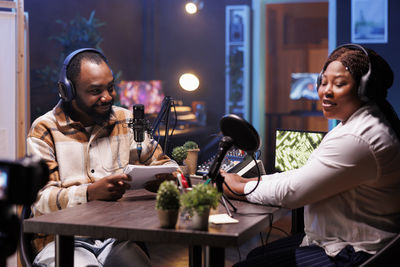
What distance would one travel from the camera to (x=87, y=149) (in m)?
2.45

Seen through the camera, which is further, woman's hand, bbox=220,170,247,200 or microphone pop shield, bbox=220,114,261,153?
woman's hand, bbox=220,170,247,200

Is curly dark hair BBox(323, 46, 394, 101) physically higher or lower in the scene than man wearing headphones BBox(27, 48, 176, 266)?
higher

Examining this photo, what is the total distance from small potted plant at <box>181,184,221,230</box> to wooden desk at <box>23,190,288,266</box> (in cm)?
3

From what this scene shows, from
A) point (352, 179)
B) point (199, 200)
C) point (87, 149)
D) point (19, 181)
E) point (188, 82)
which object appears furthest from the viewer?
point (188, 82)

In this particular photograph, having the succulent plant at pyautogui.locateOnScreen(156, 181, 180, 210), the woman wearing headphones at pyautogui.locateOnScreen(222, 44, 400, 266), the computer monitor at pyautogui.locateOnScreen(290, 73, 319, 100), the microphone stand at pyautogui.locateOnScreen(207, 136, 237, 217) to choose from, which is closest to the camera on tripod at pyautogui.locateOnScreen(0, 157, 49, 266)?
the succulent plant at pyautogui.locateOnScreen(156, 181, 180, 210)

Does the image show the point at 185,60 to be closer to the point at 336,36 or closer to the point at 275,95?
the point at 275,95

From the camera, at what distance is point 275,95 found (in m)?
8.84

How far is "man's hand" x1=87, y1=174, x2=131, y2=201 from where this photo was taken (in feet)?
7.07

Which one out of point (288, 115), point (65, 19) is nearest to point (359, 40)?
point (288, 115)

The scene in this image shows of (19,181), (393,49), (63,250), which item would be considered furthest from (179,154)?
(393,49)

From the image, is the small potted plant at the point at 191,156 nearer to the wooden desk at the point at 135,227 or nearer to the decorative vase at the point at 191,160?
the decorative vase at the point at 191,160

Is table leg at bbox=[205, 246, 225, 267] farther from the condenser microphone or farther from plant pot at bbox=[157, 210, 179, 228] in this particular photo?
the condenser microphone

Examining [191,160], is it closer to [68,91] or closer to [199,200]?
[68,91]

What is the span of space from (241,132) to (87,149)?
0.89 metres
